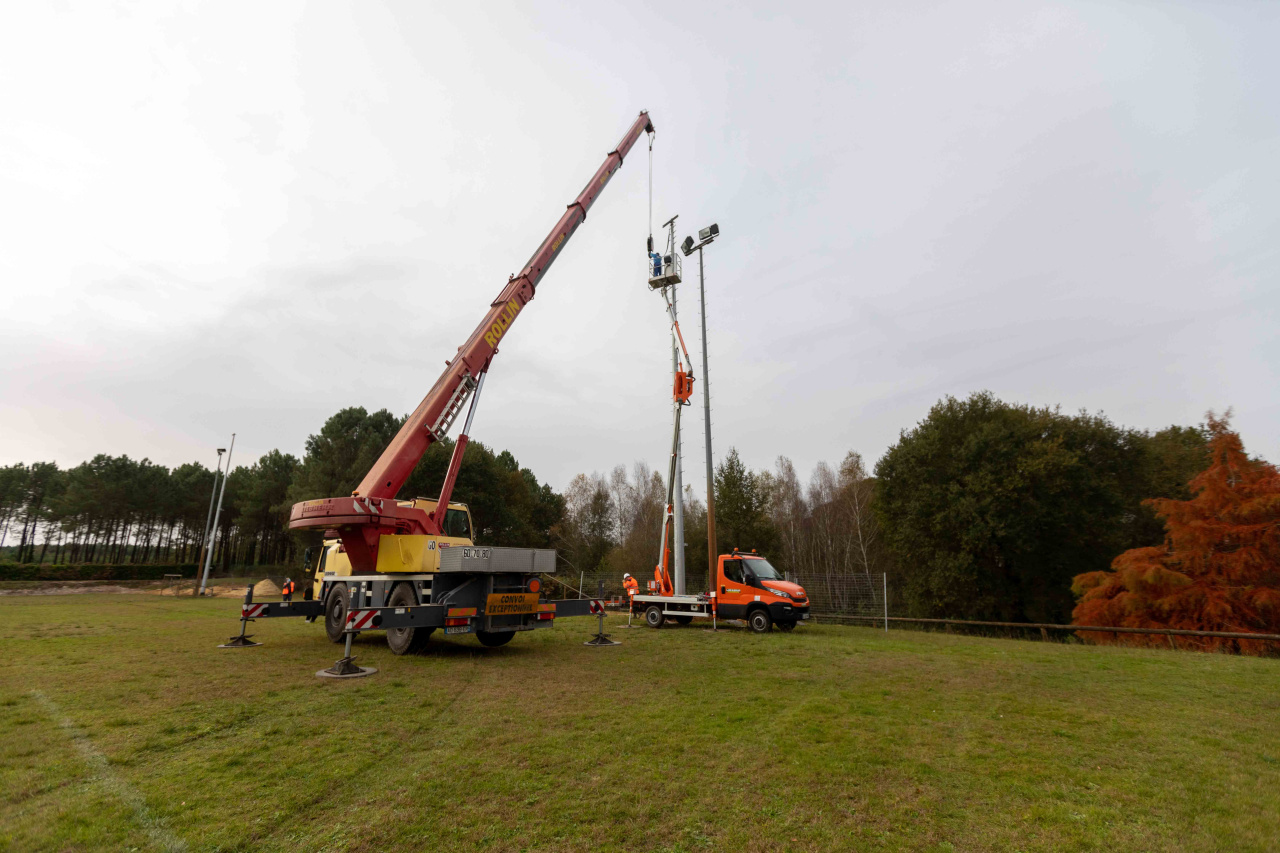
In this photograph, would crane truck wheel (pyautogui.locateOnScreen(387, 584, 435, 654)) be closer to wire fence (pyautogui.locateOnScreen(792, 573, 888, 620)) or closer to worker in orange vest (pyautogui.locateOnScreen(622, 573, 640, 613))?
Answer: worker in orange vest (pyautogui.locateOnScreen(622, 573, 640, 613))

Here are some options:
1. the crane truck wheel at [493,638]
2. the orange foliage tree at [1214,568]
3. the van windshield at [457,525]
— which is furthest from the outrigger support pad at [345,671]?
the orange foliage tree at [1214,568]

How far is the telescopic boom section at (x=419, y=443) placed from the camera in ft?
34.7

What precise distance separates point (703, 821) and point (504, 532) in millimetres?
42430

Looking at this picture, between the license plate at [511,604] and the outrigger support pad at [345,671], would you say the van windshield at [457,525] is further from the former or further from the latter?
the outrigger support pad at [345,671]

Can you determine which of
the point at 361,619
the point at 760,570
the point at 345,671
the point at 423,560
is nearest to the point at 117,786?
the point at 345,671

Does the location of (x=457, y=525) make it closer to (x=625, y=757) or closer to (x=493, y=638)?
(x=493, y=638)

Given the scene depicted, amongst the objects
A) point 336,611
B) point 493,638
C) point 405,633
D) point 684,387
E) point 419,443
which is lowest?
point 493,638

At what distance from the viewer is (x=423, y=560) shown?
10414 millimetres

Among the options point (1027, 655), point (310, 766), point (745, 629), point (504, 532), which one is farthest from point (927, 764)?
point (504, 532)

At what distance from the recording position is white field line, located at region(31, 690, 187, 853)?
3371mm

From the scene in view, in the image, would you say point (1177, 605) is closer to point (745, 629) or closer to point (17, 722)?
point (745, 629)

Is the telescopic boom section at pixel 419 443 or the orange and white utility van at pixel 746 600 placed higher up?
the telescopic boom section at pixel 419 443

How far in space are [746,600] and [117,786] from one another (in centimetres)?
1440

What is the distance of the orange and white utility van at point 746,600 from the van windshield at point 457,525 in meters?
7.00
